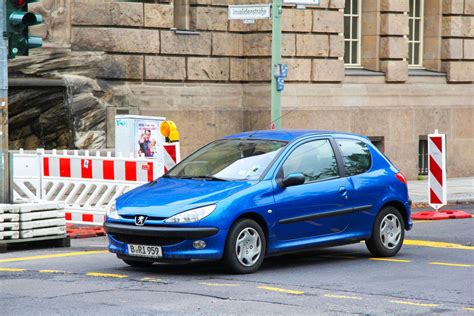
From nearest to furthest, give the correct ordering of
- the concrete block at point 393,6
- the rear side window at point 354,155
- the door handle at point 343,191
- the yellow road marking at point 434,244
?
the door handle at point 343,191 < the rear side window at point 354,155 < the yellow road marking at point 434,244 < the concrete block at point 393,6

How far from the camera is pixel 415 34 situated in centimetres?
2898

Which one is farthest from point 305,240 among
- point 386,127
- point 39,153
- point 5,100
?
point 386,127

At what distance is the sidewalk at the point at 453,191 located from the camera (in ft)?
75.2

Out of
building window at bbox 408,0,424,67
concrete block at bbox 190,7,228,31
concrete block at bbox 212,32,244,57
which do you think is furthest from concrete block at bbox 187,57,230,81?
building window at bbox 408,0,424,67

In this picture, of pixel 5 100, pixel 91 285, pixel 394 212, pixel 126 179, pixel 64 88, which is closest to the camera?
pixel 91 285

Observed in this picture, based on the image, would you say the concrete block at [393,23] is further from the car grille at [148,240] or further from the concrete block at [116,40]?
the car grille at [148,240]

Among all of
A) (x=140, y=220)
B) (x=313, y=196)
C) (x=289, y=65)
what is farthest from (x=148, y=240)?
(x=289, y=65)

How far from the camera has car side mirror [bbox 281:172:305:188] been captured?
1253 cm

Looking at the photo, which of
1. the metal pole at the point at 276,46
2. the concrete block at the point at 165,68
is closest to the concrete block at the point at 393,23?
the concrete block at the point at 165,68

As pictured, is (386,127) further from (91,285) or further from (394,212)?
(91,285)

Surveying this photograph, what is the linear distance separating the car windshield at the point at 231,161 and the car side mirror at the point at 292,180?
27cm

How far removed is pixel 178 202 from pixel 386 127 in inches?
618

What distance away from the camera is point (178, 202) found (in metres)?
12.0

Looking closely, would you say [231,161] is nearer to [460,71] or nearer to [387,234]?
[387,234]
